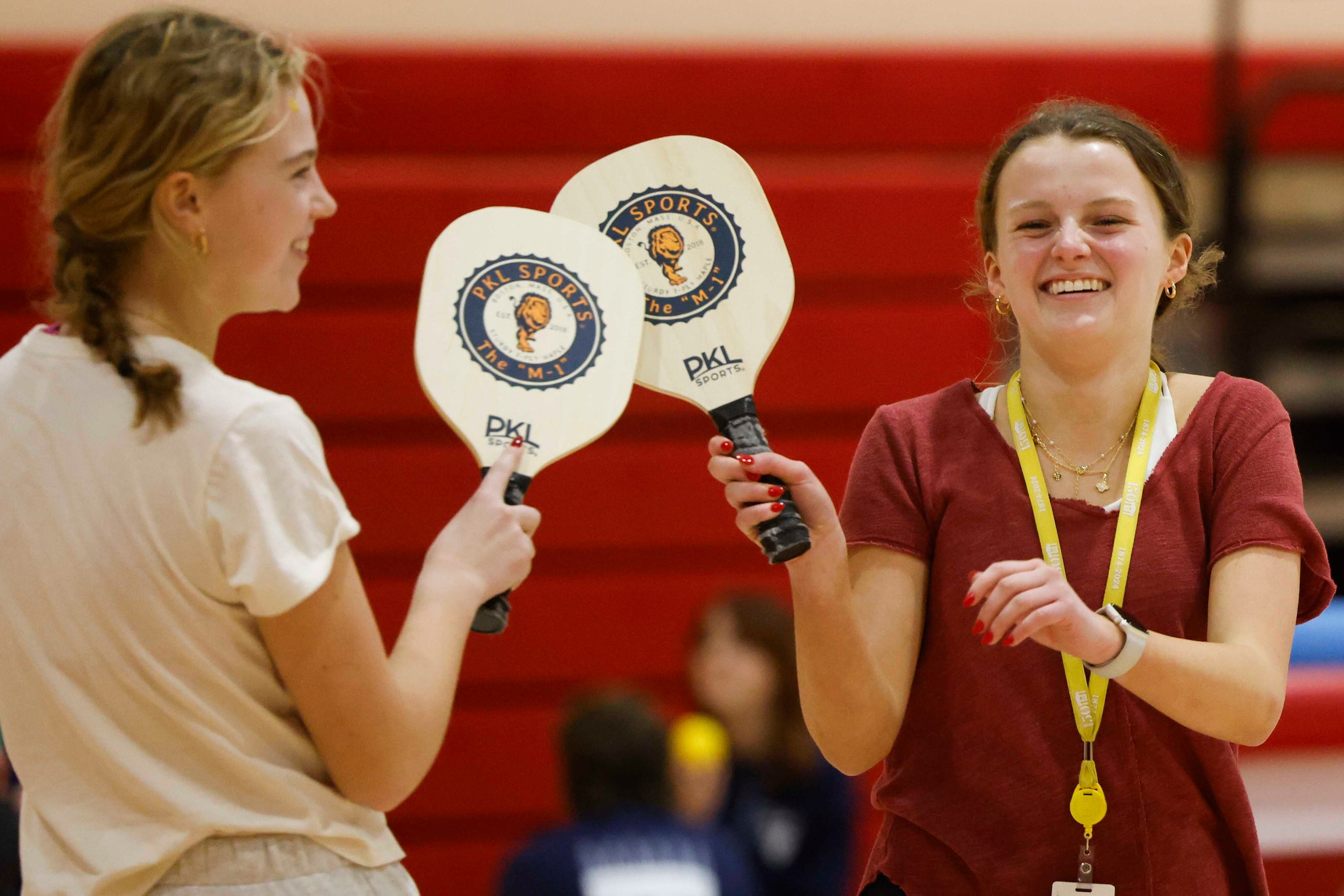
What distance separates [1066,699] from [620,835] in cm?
98

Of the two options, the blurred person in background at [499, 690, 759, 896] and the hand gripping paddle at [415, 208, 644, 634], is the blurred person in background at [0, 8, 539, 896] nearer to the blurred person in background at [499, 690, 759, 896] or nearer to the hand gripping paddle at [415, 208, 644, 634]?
the hand gripping paddle at [415, 208, 644, 634]

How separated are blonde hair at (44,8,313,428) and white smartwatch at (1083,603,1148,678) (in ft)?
2.60

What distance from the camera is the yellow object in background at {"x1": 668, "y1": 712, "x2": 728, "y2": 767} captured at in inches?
124

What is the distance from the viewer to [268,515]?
1169mm

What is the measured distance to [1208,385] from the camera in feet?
4.84

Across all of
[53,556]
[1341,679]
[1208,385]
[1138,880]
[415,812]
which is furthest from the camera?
[415,812]

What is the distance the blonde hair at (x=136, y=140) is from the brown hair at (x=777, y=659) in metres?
2.10

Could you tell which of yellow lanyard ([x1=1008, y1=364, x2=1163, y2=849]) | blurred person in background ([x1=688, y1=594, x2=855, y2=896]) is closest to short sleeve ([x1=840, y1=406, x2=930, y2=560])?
yellow lanyard ([x1=1008, y1=364, x2=1163, y2=849])

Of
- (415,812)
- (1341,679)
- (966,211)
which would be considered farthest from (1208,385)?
(415,812)

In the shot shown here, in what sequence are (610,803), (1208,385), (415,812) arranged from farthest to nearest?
(415,812)
(610,803)
(1208,385)

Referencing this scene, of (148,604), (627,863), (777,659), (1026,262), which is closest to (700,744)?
(777,659)

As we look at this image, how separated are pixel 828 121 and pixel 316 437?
3.05 meters

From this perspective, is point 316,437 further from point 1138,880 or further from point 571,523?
point 571,523

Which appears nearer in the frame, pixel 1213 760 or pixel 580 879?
pixel 1213 760
